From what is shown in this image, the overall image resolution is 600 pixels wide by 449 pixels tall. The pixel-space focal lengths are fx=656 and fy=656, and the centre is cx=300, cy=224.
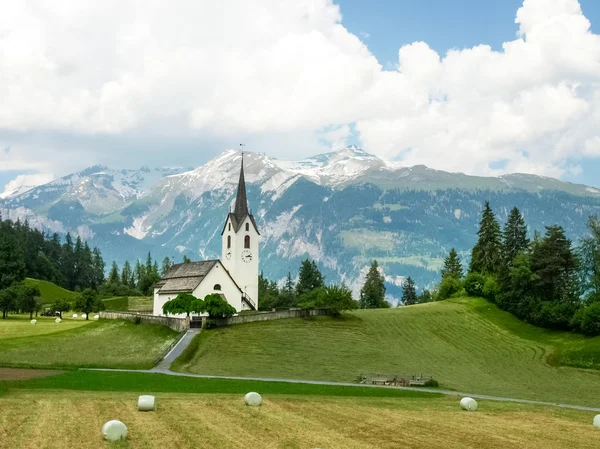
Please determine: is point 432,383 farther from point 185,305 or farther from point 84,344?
point 185,305

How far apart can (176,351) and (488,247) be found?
7874cm

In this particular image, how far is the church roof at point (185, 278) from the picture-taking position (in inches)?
3812

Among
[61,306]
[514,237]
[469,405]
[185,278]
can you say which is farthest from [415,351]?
[61,306]

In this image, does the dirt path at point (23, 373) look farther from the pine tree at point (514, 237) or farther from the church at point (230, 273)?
the pine tree at point (514, 237)

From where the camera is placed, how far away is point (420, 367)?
6856 centimetres

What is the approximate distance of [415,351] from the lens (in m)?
79.8

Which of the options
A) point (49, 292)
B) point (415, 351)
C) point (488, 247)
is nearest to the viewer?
point (415, 351)

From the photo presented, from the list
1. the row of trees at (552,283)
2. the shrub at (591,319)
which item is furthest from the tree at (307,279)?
the shrub at (591,319)

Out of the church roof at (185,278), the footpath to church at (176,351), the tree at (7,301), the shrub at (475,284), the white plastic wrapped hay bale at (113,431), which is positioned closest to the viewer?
the white plastic wrapped hay bale at (113,431)

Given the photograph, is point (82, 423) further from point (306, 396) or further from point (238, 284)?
point (238, 284)

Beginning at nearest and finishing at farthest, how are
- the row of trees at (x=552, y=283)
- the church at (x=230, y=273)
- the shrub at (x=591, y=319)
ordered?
the shrub at (x=591, y=319) < the row of trees at (x=552, y=283) < the church at (x=230, y=273)

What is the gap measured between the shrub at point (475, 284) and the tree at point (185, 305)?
55995 mm

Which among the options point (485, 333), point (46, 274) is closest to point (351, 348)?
point (485, 333)

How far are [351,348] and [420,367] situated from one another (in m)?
9.98
